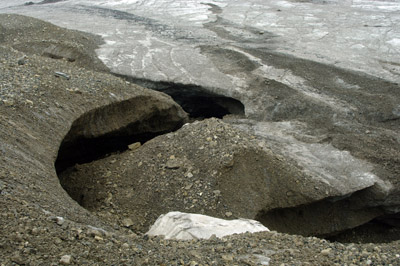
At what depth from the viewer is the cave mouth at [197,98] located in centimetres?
645

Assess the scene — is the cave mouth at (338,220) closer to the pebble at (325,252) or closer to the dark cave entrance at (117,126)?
the pebble at (325,252)

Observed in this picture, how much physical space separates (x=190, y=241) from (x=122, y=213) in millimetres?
1260

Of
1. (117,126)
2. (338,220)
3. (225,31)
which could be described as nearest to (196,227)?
(338,220)

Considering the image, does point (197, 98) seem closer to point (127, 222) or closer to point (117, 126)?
point (117, 126)

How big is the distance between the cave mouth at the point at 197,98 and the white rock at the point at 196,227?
116 inches

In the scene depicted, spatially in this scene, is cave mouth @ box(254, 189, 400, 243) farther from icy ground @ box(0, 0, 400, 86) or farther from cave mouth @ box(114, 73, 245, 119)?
icy ground @ box(0, 0, 400, 86)

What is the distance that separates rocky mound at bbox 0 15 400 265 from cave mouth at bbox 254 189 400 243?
0.46 ft

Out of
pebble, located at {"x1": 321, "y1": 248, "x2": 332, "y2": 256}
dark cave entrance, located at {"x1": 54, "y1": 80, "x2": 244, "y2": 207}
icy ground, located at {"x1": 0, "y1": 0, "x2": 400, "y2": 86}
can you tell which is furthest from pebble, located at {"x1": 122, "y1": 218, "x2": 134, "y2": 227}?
icy ground, located at {"x1": 0, "y1": 0, "x2": 400, "y2": 86}

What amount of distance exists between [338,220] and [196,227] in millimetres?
1983

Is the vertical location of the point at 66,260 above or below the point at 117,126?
above

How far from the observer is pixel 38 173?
3436 mm

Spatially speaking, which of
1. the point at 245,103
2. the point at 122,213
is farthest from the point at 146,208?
the point at 245,103

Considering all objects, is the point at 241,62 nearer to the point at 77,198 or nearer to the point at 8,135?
the point at 77,198

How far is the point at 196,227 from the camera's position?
3398 mm
